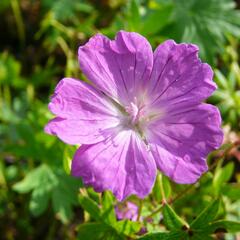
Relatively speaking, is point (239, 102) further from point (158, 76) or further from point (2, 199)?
point (2, 199)

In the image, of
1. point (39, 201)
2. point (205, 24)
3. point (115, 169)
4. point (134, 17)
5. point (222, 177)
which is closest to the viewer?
point (115, 169)

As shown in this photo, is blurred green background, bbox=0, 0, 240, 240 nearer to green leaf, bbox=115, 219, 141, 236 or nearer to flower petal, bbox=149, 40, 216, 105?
green leaf, bbox=115, 219, 141, 236

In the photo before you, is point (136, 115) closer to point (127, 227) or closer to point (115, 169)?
point (115, 169)

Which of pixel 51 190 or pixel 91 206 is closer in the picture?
pixel 91 206

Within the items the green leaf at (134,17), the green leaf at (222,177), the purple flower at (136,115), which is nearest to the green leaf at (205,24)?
the green leaf at (134,17)

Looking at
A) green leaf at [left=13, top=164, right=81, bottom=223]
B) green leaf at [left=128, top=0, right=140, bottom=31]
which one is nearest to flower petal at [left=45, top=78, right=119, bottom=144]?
green leaf at [left=13, top=164, right=81, bottom=223]

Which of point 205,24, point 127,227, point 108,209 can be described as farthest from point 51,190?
point 205,24

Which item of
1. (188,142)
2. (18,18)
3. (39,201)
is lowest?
(39,201)
